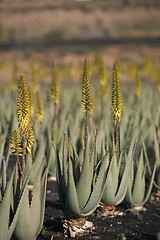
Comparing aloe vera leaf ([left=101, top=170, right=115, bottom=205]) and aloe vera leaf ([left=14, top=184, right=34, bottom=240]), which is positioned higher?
aloe vera leaf ([left=101, top=170, right=115, bottom=205])

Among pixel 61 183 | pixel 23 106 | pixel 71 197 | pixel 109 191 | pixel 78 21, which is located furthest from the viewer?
pixel 78 21

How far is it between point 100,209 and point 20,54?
128ft

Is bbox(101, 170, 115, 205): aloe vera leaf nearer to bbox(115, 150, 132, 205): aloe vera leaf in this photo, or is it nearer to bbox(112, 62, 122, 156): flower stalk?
bbox(115, 150, 132, 205): aloe vera leaf

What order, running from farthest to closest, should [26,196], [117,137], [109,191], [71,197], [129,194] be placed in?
[129,194] < [117,137] < [109,191] < [71,197] < [26,196]

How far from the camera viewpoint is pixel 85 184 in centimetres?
285

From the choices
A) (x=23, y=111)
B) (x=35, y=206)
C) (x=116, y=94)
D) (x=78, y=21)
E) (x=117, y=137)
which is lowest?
(x=35, y=206)

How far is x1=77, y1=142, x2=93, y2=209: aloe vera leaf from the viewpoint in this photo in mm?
2824

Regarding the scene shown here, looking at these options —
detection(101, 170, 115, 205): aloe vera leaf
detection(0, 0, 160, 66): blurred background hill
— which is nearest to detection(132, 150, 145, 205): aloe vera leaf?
detection(101, 170, 115, 205): aloe vera leaf

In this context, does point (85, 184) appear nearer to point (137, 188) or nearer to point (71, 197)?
point (71, 197)

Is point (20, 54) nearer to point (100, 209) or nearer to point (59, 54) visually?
point (59, 54)

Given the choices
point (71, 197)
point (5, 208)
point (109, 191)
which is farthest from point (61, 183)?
point (5, 208)

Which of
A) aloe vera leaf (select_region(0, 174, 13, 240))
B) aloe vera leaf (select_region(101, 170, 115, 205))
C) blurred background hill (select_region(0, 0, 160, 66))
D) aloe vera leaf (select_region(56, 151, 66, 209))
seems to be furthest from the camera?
blurred background hill (select_region(0, 0, 160, 66))

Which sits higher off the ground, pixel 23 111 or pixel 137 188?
pixel 23 111

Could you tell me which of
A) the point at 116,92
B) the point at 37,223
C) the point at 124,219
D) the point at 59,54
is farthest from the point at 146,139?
the point at 59,54
